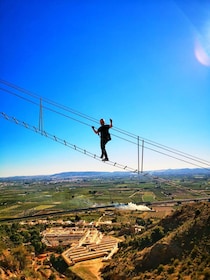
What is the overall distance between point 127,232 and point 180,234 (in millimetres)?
20938

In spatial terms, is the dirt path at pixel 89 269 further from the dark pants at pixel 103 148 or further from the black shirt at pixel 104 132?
the black shirt at pixel 104 132

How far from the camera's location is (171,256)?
25891mm

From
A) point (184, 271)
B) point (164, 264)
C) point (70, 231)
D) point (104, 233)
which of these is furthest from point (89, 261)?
point (70, 231)

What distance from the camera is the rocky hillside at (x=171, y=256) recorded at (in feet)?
74.7

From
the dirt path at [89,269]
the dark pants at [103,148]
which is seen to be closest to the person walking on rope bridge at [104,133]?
the dark pants at [103,148]

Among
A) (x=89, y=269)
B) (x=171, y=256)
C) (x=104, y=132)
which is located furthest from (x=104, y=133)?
(x=89, y=269)

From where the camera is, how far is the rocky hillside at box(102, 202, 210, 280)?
2277 cm

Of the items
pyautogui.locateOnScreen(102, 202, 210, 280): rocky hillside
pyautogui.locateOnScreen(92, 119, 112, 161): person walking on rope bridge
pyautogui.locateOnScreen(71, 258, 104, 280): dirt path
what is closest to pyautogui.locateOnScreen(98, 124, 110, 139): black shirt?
pyautogui.locateOnScreen(92, 119, 112, 161): person walking on rope bridge

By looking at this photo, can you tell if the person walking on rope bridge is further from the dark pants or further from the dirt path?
the dirt path

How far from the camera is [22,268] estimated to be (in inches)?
1200

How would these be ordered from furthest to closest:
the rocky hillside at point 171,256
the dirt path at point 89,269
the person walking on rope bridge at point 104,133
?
the dirt path at point 89,269, the rocky hillside at point 171,256, the person walking on rope bridge at point 104,133

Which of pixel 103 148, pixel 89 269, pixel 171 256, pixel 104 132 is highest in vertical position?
pixel 104 132

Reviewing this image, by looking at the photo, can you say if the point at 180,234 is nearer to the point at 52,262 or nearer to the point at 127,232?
the point at 52,262

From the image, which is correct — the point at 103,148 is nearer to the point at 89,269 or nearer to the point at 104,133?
the point at 104,133
